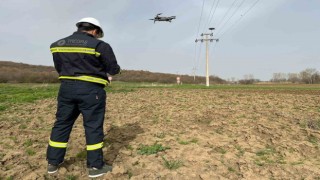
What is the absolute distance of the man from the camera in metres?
4.42

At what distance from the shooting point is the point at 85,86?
4.43 meters

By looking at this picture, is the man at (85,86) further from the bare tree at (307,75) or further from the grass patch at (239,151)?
the bare tree at (307,75)

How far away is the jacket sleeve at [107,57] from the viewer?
4469 millimetres

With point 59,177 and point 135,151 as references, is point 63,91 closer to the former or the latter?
point 59,177

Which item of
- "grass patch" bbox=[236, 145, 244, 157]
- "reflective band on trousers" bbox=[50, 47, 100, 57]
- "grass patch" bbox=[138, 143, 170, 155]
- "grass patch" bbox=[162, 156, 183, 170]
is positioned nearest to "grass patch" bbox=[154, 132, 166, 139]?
"grass patch" bbox=[138, 143, 170, 155]

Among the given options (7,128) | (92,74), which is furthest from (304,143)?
(7,128)

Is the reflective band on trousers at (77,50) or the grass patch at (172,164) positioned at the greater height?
the reflective band on trousers at (77,50)

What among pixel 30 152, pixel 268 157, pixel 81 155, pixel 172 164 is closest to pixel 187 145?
pixel 172 164

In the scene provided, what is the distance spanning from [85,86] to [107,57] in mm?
524

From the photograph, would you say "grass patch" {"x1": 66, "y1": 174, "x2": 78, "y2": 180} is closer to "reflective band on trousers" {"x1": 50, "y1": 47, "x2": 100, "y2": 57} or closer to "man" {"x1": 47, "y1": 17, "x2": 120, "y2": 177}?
"man" {"x1": 47, "y1": 17, "x2": 120, "y2": 177}

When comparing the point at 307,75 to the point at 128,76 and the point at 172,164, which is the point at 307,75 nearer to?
the point at 128,76

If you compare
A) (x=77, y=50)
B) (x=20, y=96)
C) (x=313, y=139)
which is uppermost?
(x=77, y=50)

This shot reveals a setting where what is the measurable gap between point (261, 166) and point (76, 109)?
116 inches

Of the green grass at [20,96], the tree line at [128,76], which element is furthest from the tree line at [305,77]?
the green grass at [20,96]
